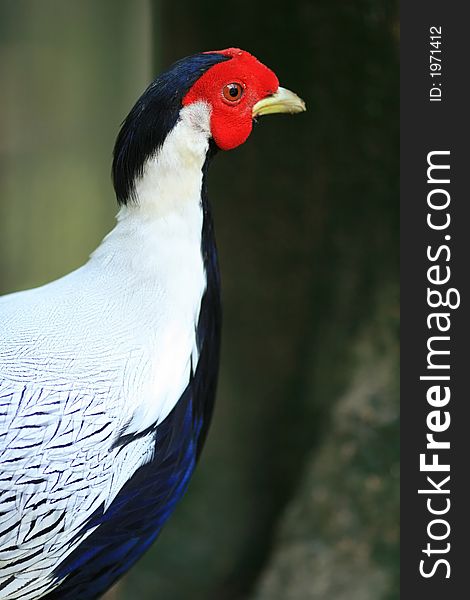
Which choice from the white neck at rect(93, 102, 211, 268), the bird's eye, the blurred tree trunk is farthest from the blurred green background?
the blurred tree trunk

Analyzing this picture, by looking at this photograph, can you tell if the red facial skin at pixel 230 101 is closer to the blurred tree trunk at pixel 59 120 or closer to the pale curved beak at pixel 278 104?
the pale curved beak at pixel 278 104

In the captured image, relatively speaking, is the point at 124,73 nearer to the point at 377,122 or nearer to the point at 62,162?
the point at 62,162

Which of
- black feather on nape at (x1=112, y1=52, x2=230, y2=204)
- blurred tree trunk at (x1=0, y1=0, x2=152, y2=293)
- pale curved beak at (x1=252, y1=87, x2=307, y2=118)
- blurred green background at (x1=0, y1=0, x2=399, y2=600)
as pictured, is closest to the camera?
black feather on nape at (x1=112, y1=52, x2=230, y2=204)

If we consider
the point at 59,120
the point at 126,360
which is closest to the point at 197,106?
the point at 126,360

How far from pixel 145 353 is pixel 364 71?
167 cm

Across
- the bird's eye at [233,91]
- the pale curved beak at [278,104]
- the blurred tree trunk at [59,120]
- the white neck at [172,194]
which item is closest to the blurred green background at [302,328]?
the pale curved beak at [278,104]

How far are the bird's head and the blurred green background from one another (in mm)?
1201

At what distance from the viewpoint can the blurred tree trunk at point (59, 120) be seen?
5.06 metres

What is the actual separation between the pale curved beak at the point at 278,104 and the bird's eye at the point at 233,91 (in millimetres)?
67

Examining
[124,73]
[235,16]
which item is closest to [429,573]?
[235,16]

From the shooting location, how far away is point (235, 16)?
3.34 metres

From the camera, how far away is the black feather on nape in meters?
2.02

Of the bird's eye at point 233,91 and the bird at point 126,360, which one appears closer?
the bird at point 126,360

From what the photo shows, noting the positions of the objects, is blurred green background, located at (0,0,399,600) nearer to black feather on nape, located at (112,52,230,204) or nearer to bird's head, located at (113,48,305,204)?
bird's head, located at (113,48,305,204)
